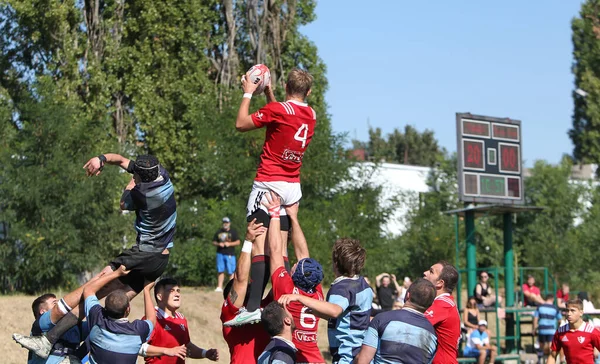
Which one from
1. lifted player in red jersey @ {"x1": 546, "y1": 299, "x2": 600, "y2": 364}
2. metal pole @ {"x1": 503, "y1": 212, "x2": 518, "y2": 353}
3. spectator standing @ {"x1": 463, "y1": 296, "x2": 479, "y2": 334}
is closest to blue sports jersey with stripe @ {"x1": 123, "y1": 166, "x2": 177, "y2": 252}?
lifted player in red jersey @ {"x1": 546, "y1": 299, "x2": 600, "y2": 364}

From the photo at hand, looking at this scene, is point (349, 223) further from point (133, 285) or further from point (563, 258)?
point (133, 285)

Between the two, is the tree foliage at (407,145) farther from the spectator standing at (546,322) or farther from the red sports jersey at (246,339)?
the red sports jersey at (246,339)

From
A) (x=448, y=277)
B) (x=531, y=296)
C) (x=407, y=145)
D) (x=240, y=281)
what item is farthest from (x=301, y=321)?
(x=407, y=145)

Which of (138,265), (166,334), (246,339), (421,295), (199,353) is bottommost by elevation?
(199,353)

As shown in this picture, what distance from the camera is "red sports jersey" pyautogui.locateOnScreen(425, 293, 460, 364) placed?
8953mm

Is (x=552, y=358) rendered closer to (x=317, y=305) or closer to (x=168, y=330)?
(x=168, y=330)

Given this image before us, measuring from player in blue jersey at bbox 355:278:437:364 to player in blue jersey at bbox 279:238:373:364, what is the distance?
0.35m

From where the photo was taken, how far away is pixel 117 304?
8062 mm

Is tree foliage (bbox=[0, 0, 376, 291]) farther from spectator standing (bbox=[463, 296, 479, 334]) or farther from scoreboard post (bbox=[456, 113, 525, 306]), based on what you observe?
spectator standing (bbox=[463, 296, 479, 334])

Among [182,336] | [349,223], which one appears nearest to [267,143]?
[182,336]

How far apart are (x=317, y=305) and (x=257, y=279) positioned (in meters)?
1.42

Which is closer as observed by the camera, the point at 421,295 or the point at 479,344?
the point at 421,295

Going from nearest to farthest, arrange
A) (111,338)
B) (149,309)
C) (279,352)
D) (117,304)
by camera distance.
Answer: (279,352), (117,304), (111,338), (149,309)

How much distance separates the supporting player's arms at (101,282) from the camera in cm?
856
